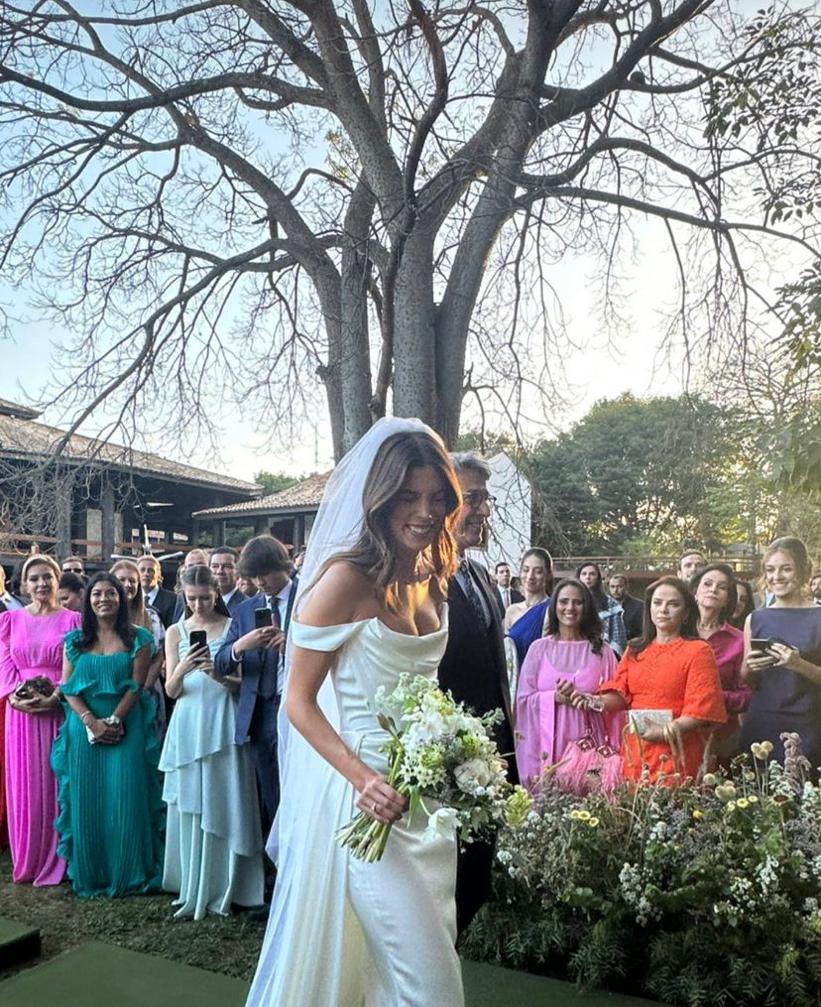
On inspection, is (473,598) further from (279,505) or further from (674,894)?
(279,505)

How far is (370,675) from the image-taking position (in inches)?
92.7

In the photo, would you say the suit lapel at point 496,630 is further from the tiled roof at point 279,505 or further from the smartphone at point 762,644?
the tiled roof at point 279,505

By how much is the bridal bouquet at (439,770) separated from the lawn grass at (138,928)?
2180mm

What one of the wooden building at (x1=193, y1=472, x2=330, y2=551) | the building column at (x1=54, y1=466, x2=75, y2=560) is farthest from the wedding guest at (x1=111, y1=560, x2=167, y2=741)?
the wooden building at (x1=193, y1=472, x2=330, y2=551)

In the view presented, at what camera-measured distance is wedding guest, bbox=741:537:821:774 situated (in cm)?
439

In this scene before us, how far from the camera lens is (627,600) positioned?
7012 millimetres

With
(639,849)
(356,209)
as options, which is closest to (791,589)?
(639,849)

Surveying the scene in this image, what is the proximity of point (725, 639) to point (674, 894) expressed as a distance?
1.73 meters

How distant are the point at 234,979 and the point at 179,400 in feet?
15.3

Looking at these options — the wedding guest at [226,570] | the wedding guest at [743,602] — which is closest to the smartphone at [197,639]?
the wedding guest at [226,570]

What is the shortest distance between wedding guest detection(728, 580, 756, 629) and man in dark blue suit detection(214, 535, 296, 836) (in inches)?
104

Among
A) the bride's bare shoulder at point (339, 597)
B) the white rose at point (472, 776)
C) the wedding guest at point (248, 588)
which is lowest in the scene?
the white rose at point (472, 776)

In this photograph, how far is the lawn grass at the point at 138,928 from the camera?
13.3 feet

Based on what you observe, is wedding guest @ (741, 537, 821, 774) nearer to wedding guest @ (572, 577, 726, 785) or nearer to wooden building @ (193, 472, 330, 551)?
wedding guest @ (572, 577, 726, 785)
